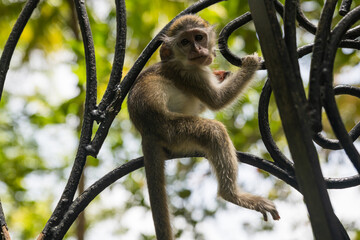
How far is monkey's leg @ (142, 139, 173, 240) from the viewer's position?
2281 millimetres

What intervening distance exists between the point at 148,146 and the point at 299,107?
1.65m

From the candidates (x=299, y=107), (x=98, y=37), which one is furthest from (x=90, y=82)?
(x=98, y=37)

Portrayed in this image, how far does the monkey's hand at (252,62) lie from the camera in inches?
124

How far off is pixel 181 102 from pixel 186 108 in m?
0.08

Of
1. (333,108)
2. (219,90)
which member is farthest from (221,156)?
(333,108)

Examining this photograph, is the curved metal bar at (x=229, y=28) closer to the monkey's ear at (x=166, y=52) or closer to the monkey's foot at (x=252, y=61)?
the monkey's foot at (x=252, y=61)

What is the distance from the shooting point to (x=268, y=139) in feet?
6.23

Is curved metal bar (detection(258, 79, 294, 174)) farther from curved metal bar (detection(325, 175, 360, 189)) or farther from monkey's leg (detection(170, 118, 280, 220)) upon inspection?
monkey's leg (detection(170, 118, 280, 220))

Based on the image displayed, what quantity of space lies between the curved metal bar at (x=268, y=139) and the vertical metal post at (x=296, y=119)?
590 mm

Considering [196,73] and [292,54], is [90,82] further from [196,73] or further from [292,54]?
[196,73]

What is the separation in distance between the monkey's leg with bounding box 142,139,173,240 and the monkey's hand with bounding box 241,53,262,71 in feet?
2.91

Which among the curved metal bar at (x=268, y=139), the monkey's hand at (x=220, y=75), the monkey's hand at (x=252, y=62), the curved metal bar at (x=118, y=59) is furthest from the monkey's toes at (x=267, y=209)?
the monkey's hand at (x=220, y=75)

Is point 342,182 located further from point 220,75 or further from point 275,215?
point 220,75

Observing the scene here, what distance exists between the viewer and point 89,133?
6.14 feet
